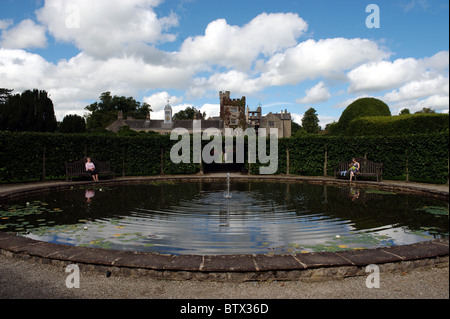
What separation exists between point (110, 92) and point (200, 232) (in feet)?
284

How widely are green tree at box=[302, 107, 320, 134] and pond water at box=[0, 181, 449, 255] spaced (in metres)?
71.9

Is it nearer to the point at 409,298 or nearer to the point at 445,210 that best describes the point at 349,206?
the point at 445,210

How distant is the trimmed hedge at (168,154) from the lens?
1426cm

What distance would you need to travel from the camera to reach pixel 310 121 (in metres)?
82.3

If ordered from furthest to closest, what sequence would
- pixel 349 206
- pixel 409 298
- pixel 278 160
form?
pixel 278 160
pixel 349 206
pixel 409 298

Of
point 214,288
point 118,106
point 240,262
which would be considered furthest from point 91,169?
point 118,106

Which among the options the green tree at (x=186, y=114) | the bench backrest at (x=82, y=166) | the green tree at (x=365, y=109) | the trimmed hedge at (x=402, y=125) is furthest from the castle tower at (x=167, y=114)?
the bench backrest at (x=82, y=166)

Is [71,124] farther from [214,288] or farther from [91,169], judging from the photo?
[214,288]

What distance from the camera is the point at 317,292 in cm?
335

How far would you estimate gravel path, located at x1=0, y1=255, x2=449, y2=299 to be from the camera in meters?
3.28

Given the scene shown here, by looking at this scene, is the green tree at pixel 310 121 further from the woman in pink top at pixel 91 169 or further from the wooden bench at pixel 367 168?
the woman in pink top at pixel 91 169

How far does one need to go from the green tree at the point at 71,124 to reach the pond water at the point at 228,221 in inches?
1513

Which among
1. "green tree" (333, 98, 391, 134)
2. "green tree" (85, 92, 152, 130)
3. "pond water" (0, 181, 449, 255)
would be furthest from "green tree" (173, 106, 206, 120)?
"pond water" (0, 181, 449, 255)

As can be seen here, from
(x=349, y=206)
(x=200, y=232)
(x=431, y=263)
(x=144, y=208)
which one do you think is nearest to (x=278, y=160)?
(x=349, y=206)
